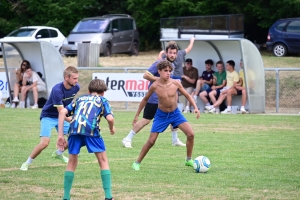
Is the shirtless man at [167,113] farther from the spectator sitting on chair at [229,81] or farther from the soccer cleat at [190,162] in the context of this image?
the spectator sitting on chair at [229,81]

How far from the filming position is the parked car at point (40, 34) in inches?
1255

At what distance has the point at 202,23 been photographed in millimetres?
31453

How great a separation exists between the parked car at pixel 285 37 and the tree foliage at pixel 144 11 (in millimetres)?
3185

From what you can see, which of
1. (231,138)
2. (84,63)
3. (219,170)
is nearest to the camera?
(219,170)

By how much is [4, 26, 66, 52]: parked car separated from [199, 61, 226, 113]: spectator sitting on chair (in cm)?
1376

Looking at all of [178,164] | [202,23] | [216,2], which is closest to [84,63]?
[202,23]

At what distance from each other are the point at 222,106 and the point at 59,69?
538cm

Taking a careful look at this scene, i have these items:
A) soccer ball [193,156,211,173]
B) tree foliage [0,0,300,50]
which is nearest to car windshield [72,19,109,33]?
tree foliage [0,0,300,50]

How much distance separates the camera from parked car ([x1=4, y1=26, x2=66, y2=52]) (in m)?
31.9

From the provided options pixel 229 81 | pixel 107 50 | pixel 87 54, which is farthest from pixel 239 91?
pixel 107 50

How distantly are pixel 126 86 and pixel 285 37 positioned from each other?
10336 mm

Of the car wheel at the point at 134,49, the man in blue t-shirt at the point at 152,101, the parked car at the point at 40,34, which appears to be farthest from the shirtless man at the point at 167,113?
the car wheel at the point at 134,49

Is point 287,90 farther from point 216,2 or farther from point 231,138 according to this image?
point 216,2

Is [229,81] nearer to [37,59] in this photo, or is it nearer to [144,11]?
[37,59]
